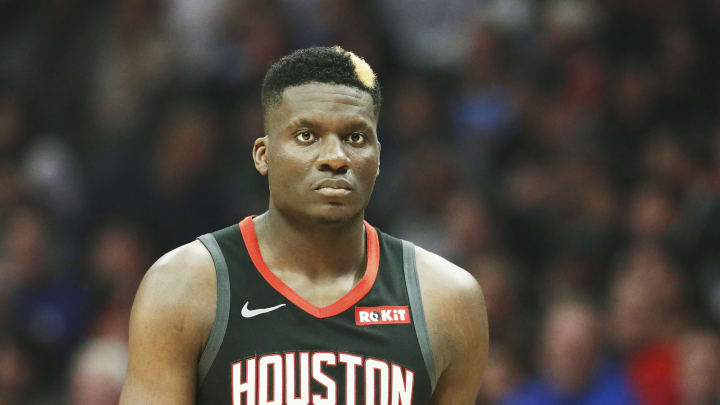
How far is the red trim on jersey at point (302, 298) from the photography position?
297cm

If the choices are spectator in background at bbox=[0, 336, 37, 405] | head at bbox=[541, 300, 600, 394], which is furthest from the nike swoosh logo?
spectator in background at bbox=[0, 336, 37, 405]

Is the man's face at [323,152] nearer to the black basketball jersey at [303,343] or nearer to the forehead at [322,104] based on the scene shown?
the forehead at [322,104]

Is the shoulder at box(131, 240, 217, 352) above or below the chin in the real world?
below

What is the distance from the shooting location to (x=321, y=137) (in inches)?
115

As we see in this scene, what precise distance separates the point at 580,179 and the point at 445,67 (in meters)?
1.50

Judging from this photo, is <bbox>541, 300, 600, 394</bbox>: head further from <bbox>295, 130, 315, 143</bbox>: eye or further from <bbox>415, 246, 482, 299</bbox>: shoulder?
<bbox>295, 130, 315, 143</bbox>: eye

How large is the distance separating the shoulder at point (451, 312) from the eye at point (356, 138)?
0.44 metres

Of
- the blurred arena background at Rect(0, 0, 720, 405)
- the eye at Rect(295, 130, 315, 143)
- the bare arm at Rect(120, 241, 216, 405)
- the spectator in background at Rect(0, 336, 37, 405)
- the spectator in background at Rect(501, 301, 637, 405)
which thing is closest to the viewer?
the bare arm at Rect(120, 241, 216, 405)

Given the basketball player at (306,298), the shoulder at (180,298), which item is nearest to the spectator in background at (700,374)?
the basketball player at (306,298)

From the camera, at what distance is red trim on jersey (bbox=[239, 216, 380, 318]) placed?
2967 mm

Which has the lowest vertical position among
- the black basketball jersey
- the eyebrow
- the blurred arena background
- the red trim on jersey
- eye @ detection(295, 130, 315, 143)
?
the black basketball jersey

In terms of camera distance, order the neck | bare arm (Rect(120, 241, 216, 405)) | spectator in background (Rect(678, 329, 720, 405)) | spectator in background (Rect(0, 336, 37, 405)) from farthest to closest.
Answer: spectator in background (Rect(0, 336, 37, 405)) → spectator in background (Rect(678, 329, 720, 405)) → the neck → bare arm (Rect(120, 241, 216, 405))

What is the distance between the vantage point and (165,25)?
7.76m

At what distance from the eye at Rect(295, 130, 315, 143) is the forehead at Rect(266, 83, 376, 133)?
0.04m
